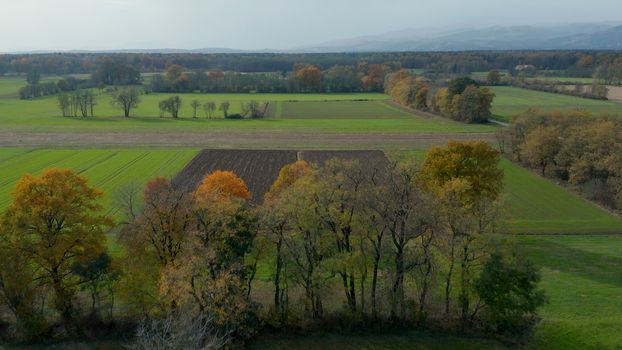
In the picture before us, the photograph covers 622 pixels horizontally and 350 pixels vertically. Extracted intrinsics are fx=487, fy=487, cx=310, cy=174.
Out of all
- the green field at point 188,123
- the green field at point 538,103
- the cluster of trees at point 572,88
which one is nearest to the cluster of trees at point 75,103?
the green field at point 188,123

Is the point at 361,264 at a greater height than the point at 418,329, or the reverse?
the point at 361,264

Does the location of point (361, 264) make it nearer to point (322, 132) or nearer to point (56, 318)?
point (56, 318)

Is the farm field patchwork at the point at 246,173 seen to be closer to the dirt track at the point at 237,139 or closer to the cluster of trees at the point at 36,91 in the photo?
the dirt track at the point at 237,139

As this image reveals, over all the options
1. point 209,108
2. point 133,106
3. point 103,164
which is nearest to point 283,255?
point 103,164

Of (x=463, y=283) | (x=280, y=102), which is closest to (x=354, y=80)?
(x=280, y=102)

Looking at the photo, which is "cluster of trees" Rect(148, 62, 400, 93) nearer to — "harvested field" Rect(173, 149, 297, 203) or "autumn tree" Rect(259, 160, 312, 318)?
"harvested field" Rect(173, 149, 297, 203)

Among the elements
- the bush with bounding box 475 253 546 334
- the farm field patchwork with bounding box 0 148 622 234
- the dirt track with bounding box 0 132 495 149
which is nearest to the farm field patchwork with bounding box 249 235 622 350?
the bush with bounding box 475 253 546 334

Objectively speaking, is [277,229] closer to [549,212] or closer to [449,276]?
[449,276]
